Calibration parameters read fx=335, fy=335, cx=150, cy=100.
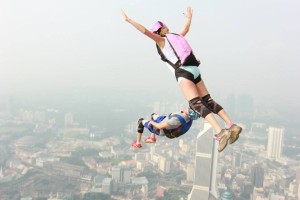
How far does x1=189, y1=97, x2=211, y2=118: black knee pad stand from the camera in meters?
2.73

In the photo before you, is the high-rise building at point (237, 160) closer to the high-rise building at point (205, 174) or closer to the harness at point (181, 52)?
the high-rise building at point (205, 174)

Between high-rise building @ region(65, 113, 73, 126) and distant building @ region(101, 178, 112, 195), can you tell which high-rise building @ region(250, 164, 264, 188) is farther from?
high-rise building @ region(65, 113, 73, 126)

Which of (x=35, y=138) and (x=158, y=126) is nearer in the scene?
(x=158, y=126)

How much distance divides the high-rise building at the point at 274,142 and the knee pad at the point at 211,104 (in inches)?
1635

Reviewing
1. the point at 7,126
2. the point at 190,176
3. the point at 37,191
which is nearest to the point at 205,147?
the point at 190,176

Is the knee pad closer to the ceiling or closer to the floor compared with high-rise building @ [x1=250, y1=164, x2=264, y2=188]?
closer to the ceiling

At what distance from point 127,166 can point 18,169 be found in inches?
483

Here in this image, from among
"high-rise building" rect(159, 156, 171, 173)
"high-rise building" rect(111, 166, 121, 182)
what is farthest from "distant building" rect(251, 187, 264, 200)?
"high-rise building" rect(111, 166, 121, 182)

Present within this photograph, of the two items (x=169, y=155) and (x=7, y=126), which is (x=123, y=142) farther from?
(x=7, y=126)

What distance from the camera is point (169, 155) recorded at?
4028 centimetres

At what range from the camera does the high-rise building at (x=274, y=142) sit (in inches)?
1645

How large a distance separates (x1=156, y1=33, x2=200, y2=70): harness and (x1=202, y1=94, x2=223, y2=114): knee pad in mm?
314

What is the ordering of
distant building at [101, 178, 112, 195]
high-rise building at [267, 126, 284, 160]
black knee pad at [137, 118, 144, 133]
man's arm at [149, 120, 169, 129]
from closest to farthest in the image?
1. man's arm at [149, 120, 169, 129]
2. black knee pad at [137, 118, 144, 133]
3. distant building at [101, 178, 112, 195]
4. high-rise building at [267, 126, 284, 160]

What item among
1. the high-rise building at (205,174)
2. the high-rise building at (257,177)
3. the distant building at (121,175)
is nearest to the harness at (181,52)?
the high-rise building at (205,174)
